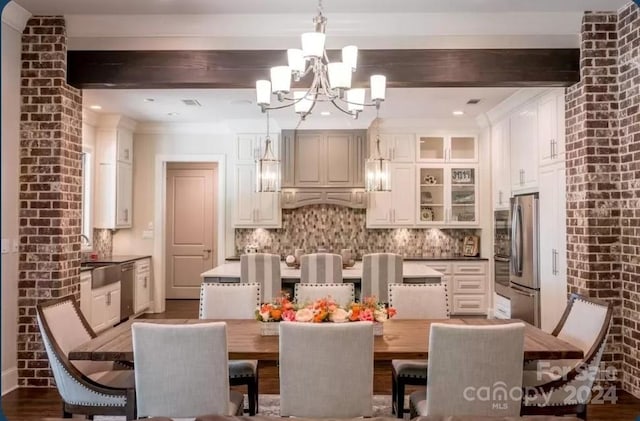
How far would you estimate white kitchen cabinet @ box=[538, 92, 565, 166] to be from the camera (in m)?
4.34

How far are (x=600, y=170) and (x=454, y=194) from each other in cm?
315

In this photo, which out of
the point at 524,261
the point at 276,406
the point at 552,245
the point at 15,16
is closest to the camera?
the point at 276,406

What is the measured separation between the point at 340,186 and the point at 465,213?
6.18ft

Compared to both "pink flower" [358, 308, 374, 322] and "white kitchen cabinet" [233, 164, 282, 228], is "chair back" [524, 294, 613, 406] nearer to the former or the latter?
"pink flower" [358, 308, 374, 322]

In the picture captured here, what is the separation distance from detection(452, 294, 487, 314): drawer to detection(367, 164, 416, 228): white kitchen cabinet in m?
1.25

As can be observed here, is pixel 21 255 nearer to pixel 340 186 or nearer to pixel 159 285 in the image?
pixel 159 285

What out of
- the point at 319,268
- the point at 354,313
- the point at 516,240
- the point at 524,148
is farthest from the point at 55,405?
the point at 524,148

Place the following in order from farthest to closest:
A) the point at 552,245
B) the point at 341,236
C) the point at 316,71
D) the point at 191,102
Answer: the point at 341,236 → the point at 191,102 → the point at 552,245 → the point at 316,71

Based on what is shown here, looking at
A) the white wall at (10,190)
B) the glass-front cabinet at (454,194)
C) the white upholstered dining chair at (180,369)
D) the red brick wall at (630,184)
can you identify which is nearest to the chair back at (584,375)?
the red brick wall at (630,184)

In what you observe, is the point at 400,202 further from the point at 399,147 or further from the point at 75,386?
the point at 75,386

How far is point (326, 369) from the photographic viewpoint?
204cm

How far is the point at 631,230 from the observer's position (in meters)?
3.54

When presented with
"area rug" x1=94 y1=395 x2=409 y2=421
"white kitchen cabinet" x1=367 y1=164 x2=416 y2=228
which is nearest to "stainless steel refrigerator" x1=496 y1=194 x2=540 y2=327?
"white kitchen cabinet" x1=367 y1=164 x2=416 y2=228

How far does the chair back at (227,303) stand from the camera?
3318 millimetres
